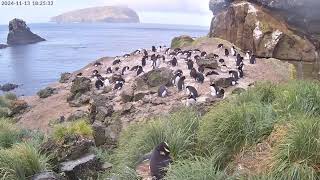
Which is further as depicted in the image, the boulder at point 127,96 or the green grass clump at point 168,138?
the boulder at point 127,96

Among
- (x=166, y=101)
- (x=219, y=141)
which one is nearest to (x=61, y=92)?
(x=166, y=101)

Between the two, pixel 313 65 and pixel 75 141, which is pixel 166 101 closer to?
pixel 75 141

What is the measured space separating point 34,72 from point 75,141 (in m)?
43.6

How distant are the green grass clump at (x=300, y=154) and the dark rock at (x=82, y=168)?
4261mm

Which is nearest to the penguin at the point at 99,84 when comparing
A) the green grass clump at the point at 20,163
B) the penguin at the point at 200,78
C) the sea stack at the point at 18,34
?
the penguin at the point at 200,78

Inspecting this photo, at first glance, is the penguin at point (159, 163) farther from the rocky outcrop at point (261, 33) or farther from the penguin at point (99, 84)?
the rocky outcrop at point (261, 33)

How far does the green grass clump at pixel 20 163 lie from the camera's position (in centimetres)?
776

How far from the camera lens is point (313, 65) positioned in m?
35.5

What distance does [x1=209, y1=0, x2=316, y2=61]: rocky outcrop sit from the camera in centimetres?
3719

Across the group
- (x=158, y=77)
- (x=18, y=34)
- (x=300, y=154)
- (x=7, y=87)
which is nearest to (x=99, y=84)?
(x=158, y=77)

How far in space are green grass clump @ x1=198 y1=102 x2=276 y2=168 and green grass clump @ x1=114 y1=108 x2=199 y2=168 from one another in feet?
1.01

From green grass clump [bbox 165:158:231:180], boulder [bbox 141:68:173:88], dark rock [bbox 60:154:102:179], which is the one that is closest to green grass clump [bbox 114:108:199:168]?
dark rock [bbox 60:154:102:179]

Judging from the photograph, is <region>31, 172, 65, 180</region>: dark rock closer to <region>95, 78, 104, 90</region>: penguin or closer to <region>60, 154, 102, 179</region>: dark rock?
<region>60, 154, 102, 179</region>: dark rock

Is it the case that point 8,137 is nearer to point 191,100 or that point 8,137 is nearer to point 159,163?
point 159,163
